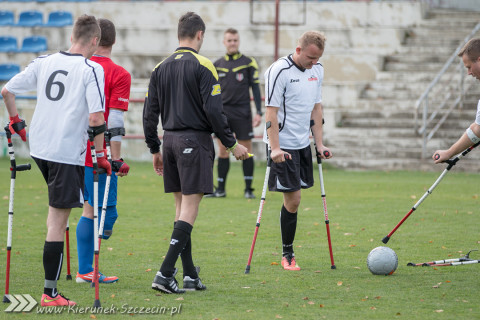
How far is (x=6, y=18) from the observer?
952 inches

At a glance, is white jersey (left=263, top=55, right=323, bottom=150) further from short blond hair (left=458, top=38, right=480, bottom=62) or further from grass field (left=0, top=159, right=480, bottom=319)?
short blond hair (left=458, top=38, right=480, bottom=62)

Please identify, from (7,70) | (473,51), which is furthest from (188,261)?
(7,70)

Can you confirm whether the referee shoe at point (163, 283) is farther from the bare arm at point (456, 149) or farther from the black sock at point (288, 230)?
the bare arm at point (456, 149)

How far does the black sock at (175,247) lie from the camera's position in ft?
20.7

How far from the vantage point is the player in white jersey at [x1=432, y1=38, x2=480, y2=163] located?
662 cm

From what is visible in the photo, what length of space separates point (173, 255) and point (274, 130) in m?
1.74

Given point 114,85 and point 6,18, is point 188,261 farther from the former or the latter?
point 6,18

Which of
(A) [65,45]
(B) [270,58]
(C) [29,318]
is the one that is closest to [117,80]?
(C) [29,318]

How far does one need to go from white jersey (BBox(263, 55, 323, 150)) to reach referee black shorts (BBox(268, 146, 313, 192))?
10cm

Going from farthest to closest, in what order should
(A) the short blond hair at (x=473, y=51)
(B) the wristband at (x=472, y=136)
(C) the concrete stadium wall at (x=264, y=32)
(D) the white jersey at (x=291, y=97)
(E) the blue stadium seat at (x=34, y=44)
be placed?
1. (E) the blue stadium seat at (x=34, y=44)
2. (C) the concrete stadium wall at (x=264, y=32)
3. (D) the white jersey at (x=291, y=97)
4. (B) the wristband at (x=472, y=136)
5. (A) the short blond hair at (x=473, y=51)

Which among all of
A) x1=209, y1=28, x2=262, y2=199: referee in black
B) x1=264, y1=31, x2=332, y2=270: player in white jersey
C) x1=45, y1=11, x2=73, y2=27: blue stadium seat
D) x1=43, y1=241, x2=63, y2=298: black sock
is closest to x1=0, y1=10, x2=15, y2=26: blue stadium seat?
x1=45, y1=11, x2=73, y2=27: blue stadium seat

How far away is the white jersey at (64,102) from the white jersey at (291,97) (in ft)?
6.87

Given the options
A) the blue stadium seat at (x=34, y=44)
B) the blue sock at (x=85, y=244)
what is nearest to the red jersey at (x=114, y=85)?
the blue sock at (x=85, y=244)

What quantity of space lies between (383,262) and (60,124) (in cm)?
329
